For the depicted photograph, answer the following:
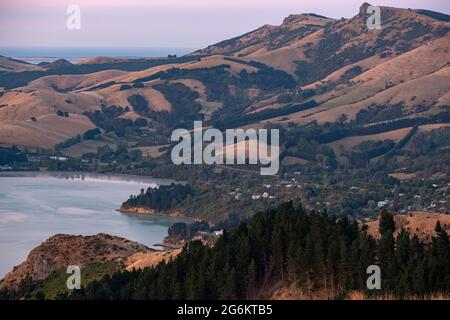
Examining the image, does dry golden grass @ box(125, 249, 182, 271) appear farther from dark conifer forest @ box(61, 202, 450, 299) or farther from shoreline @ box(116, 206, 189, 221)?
shoreline @ box(116, 206, 189, 221)

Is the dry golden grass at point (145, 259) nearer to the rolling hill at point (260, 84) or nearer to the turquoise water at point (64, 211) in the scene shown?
the turquoise water at point (64, 211)

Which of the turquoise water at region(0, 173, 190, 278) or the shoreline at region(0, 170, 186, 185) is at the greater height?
the shoreline at region(0, 170, 186, 185)

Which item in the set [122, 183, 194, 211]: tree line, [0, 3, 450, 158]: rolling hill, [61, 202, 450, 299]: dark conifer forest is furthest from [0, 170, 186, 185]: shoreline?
[61, 202, 450, 299]: dark conifer forest

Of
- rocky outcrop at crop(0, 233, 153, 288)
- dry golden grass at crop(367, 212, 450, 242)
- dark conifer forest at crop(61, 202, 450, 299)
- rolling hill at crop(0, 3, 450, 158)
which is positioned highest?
rolling hill at crop(0, 3, 450, 158)

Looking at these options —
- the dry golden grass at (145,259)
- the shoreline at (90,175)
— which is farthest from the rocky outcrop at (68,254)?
the shoreline at (90,175)

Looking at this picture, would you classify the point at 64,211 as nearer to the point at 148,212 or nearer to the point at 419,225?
the point at 148,212

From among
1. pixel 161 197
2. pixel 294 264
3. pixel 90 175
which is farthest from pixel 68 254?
pixel 90 175
